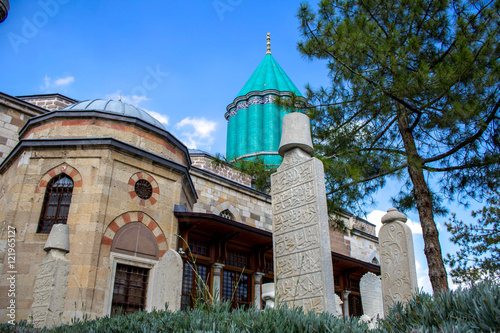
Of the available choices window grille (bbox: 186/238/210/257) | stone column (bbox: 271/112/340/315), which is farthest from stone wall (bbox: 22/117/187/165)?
stone column (bbox: 271/112/340/315)

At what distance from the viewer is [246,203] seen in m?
15.0

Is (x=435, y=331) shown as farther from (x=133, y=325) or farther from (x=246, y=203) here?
(x=246, y=203)

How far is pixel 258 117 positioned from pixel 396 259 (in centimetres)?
1490

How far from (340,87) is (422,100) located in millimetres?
1699

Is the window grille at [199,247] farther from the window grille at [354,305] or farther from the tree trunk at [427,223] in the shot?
the window grille at [354,305]

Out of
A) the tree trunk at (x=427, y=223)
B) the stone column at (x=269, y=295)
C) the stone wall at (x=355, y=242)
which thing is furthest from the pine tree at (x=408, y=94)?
the stone wall at (x=355, y=242)

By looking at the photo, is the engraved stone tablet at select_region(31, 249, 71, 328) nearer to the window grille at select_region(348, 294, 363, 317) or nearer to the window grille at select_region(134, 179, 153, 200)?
the window grille at select_region(134, 179, 153, 200)

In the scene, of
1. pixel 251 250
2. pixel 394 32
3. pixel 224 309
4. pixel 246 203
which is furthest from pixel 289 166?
pixel 246 203

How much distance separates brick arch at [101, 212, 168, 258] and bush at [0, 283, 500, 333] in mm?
5218

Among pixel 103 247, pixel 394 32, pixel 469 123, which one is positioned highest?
pixel 394 32

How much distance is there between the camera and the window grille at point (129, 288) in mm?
8242

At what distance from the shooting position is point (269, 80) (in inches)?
896

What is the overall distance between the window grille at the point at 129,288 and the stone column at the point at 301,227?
446 centimetres

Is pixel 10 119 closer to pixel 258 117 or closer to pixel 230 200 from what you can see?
pixel 230 200
